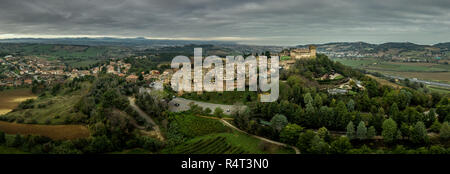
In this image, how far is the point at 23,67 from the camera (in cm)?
8381

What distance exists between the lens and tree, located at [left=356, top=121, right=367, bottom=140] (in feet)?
85.1

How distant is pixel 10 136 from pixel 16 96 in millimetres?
25732

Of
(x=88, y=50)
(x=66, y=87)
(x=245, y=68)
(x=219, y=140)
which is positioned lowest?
(x=219, y=140)

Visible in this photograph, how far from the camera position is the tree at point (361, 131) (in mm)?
25938

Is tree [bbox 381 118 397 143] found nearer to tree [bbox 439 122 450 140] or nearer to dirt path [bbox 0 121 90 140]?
tree [bbox 439 122 450 140]

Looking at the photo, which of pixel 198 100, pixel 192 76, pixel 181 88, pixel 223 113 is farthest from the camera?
pixel 192 76

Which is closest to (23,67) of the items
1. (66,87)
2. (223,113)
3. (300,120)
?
(66,87)

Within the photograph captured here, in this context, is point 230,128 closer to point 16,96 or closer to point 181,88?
point 181,88

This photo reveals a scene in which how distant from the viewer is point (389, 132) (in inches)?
1011

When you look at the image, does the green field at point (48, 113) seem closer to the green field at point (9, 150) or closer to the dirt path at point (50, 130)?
the dirt path at point (50, 130)

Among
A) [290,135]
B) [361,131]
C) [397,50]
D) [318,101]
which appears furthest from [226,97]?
[397,50]

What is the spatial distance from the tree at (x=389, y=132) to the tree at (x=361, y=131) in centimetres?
183

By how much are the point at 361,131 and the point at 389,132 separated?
2752 millimetres

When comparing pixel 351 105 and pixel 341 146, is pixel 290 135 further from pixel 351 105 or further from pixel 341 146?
pixel 351 105
